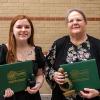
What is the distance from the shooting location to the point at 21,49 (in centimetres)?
308

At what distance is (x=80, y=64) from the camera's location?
2793 millimetres

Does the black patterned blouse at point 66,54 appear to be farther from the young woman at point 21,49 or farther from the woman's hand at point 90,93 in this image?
the woman's hand at point 90,93

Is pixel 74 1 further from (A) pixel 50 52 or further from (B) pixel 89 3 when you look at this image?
(A) pixel 50 52

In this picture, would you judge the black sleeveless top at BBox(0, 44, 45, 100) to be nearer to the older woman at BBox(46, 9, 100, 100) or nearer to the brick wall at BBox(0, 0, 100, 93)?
the older woman at BBox(46, 9, 100, 100)

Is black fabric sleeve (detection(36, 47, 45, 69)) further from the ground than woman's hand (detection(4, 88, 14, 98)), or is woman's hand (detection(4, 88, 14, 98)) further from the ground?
black fabric sleeve (detection(36, 47, 45, 69))

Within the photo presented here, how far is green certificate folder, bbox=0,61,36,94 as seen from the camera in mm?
2781

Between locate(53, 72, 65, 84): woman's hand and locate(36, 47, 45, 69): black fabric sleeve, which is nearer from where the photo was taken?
locate(53, 72, 65, 84): woman's hand

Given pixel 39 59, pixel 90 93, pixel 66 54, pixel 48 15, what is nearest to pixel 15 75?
pixel 39 59

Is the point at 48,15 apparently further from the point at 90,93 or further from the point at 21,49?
the point at 90,93

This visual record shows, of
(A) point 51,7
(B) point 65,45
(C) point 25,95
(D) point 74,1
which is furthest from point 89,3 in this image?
(C) point 25,95

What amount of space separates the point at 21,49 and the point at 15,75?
0.35 meters

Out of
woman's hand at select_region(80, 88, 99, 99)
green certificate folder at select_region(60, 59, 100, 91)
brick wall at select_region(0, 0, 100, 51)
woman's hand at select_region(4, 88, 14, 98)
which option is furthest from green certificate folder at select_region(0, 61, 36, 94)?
brick wall at select_region(0, 0, 100, 51)

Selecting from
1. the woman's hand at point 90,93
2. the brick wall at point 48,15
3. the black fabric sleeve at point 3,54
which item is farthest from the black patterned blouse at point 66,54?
the brick wall at point 48,15

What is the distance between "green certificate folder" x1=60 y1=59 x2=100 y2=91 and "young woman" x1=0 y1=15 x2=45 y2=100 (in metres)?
0.40
